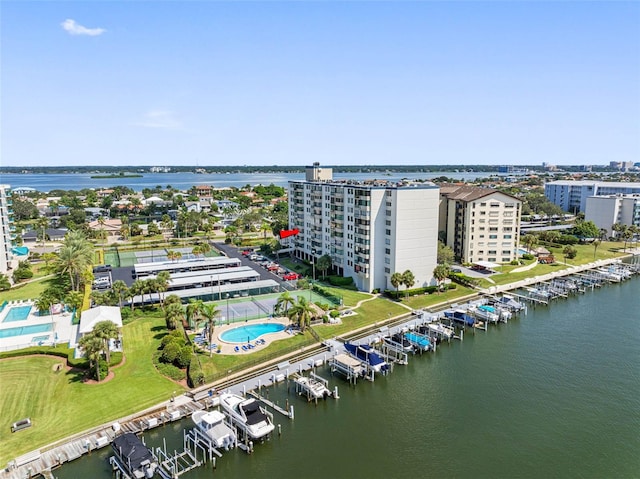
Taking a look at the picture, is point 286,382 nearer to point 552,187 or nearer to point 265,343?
point 265,343

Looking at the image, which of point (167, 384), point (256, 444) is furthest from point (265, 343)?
point (256, 444)

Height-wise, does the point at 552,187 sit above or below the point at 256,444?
above

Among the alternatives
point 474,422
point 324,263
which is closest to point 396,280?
point 324,263

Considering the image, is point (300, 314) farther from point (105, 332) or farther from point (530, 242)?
point (530, 242)

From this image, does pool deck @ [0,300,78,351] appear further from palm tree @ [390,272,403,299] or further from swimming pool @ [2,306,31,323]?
palm tree @ [390,272,403,299]

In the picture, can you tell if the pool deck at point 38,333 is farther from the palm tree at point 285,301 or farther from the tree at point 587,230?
the tree at point 587,230

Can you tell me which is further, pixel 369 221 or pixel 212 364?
pixel 369 221
